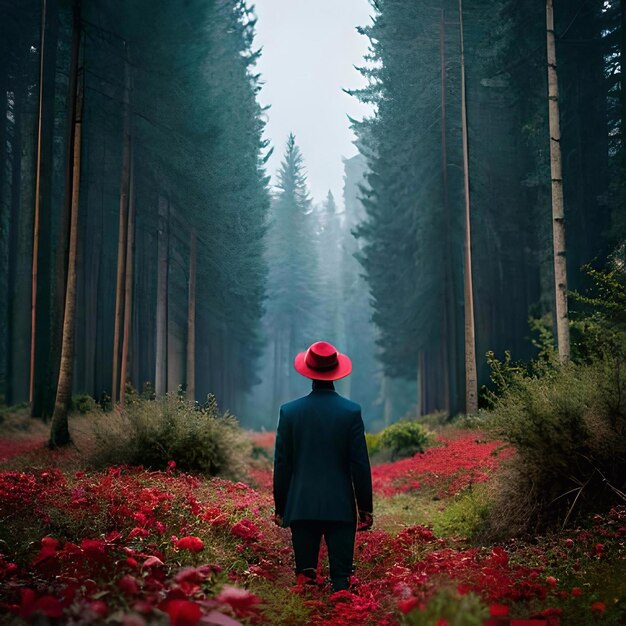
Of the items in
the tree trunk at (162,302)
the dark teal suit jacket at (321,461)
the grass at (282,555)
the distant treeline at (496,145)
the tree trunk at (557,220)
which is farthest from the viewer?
the tree trunk at (162,302)

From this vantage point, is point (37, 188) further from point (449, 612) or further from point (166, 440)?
point (449, 612)

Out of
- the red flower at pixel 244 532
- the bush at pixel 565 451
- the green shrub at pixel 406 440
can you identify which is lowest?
the green shrub at pixel 406 440

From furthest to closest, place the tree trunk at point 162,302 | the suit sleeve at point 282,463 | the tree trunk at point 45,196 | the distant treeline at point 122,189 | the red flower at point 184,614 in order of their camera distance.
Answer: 1. the tree trunk at point 162,302
2. the tree trunk at point 45,196
3. the distant treeline at point 122,189
4. the suit sleeve at point 282,463
5. the red flower at point 184,614

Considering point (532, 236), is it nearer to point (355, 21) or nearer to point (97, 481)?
point (355, 21)

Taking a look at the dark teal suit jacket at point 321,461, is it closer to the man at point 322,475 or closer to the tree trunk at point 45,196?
the man at point 322,475

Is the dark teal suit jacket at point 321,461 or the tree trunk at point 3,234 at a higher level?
the tree trunk at point 3,234

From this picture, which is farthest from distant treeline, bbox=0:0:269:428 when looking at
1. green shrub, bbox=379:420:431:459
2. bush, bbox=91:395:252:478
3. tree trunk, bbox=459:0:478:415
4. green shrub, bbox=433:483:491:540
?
green shrub, bbox=433:483:491:540

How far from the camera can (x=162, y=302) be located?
1734 cm

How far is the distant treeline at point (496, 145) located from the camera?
1288cm

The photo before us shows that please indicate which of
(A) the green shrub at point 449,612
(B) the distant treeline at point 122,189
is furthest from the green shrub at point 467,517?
(B) the distant treeline at point 122,189

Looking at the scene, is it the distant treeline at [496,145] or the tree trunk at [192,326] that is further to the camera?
the tree trunk at [192,326]

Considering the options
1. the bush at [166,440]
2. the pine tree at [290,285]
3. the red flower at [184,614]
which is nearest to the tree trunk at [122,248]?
the bush at [166,440]

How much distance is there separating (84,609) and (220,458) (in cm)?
840

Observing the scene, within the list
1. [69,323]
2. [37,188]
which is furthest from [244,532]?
[37,188]
